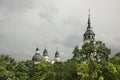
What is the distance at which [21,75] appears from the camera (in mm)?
92062

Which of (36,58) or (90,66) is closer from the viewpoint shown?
(90,66)

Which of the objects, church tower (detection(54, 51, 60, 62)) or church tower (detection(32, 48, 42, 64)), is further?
church tower (detection(54, 51, 60, 62))

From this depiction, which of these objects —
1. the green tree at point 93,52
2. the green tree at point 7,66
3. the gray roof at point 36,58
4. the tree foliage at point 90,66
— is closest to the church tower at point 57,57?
the gray roof at point 36,58

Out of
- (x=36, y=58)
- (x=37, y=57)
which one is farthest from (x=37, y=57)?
(x=36, y=58)

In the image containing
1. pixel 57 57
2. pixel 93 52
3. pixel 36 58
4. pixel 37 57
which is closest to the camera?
pixel 93 52

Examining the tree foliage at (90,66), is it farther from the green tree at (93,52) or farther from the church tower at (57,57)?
the church tower at (57,57)

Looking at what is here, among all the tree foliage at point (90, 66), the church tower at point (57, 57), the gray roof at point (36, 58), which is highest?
the church tower at point (57, 57)

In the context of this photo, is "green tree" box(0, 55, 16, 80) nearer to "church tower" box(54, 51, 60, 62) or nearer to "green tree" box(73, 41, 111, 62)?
"green tree" box(73, 41, 111, 62)

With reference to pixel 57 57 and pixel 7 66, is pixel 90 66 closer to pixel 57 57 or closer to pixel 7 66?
pixel 7 66

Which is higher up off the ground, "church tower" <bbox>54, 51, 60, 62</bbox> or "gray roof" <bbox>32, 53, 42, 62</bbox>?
"church tower" <bbox>54, 51, 60, 62</bbox>

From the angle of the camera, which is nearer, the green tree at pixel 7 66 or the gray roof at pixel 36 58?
the green tree at pixel 7 66

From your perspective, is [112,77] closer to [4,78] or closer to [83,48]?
[83,48]

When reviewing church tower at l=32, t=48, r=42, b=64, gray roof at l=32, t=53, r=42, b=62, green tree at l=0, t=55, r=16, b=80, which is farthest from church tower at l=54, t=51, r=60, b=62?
green tree at l=0, t=55, r=16, b=80

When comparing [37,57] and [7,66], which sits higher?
[37,57]
